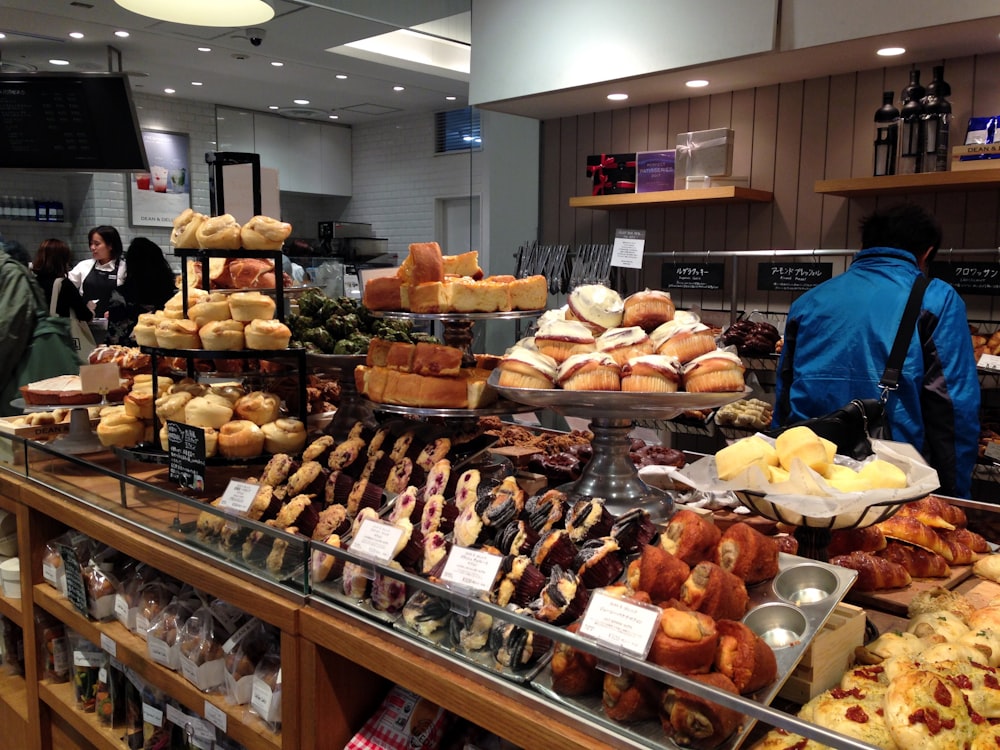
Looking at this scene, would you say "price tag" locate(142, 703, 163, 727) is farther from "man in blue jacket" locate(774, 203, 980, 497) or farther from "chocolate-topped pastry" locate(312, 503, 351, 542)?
"man in blue jacket" locate(774, 203, 980, 497)

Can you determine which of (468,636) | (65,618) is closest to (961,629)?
(468,636)

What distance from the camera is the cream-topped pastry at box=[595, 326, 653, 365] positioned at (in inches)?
64.2

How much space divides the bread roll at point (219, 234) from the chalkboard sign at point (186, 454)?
462 mm

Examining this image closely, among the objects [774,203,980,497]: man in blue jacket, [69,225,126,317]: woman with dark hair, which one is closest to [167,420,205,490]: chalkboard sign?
[774,203,980,497]: man in blue jacket

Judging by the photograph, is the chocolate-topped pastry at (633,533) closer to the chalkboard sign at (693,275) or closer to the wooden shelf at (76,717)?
the wooden shelf at (76,717)

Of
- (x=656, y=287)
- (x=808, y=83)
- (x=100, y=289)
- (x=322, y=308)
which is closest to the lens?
(x=322, y=308)

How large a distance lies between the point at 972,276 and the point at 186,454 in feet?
10.8

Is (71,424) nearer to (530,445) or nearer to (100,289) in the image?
(530,445)

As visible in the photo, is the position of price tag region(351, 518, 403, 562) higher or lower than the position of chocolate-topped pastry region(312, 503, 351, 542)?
higher

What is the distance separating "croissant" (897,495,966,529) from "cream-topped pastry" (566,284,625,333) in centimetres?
67

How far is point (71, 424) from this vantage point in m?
2.37

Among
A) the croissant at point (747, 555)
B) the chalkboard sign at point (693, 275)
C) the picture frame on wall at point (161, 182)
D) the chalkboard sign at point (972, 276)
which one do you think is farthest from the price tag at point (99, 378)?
the picture frame on wall at point (161, 182)

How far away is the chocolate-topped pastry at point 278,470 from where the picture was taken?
1665 millimetres

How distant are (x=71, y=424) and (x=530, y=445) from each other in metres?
1.29
